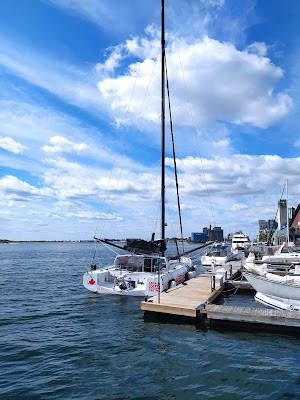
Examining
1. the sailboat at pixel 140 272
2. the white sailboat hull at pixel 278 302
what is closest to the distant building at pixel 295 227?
the sailboat at pixel 140 272

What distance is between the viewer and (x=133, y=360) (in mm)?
11562

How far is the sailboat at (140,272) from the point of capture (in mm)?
21111

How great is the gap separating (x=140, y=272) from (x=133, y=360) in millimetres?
10111

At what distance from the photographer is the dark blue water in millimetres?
9406

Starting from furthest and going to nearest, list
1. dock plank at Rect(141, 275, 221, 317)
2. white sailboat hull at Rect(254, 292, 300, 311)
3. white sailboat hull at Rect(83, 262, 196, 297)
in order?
1. white sailboat hull at Rect(83, 262, 196, 297)
2. white sailboat hull at Rect(254, 292, 300, 311)
3. dock plank at Rect(141, 275, 221, 317)

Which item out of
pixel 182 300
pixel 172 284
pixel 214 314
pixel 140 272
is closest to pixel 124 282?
pixel 140 272

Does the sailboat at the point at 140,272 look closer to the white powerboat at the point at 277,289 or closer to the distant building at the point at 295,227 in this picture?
the white powerboat at the point at 277,289

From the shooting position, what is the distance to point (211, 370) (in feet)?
35.3

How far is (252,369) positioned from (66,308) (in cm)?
1218

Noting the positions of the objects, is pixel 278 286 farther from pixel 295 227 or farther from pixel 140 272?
pixel 295 227

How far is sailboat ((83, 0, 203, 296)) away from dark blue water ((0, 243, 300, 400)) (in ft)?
9.05

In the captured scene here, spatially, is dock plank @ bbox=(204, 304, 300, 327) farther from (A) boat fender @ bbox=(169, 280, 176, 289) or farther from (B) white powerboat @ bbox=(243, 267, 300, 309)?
(A) boat fender @ bbox=(169, 280, 176, 289)

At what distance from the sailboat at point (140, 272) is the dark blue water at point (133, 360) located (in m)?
2.76

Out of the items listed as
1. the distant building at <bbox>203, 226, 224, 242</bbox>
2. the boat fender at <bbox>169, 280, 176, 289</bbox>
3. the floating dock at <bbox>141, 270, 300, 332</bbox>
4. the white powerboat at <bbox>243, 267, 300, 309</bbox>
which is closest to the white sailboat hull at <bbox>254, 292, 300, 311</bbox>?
the white powerboat at <bbox>243, 267, 300, 309</bbox>
